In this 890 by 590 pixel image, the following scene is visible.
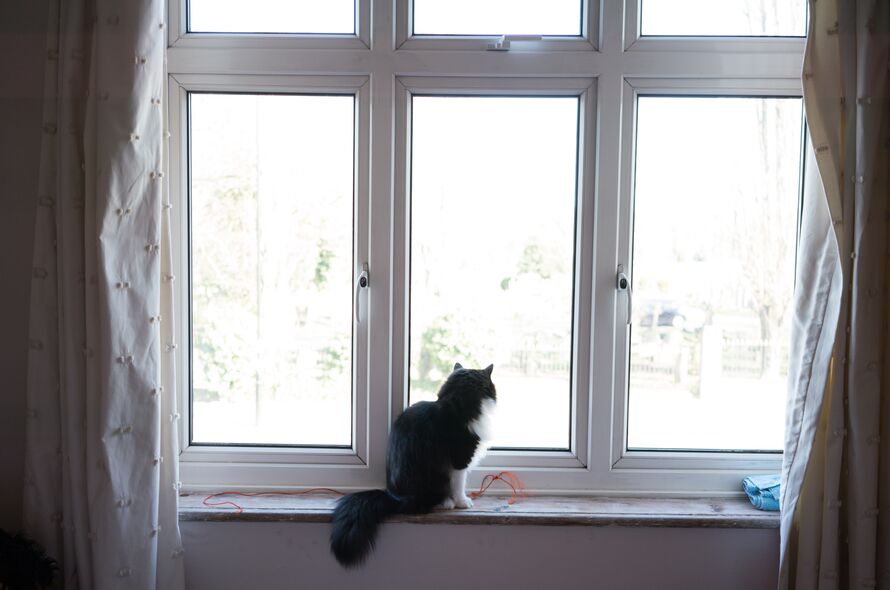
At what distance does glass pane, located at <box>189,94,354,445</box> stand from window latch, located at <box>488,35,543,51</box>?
451 millimetres

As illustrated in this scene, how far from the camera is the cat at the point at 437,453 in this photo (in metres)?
1.64

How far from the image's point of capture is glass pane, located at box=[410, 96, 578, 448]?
179cm

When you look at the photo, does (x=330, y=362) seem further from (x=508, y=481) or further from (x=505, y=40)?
(x=505, y=40)

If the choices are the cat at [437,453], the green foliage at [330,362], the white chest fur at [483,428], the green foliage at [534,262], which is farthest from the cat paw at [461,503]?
the green foliage at [534,262]

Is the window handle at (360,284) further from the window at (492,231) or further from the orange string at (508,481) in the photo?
the orange string at (508,481)

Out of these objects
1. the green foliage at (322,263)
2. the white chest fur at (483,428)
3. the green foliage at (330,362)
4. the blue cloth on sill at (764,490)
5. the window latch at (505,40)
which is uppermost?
the window latch at (505,40)

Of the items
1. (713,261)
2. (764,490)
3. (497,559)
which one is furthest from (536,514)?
(713,261)

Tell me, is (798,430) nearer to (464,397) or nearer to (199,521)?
(464,397)

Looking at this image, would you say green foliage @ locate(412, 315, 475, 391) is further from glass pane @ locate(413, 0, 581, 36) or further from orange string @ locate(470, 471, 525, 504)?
glass pane @ locate(413, 0, 581, 36)

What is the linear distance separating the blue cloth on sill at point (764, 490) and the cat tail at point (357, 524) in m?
1.00

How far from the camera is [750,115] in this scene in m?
1.78

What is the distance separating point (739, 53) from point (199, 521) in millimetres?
1976

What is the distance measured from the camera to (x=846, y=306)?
148 cm

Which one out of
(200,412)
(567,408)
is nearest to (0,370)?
(200,412)
